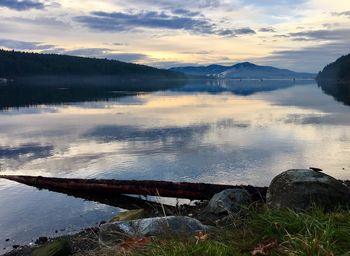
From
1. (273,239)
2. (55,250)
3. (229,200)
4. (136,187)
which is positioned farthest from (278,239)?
(136,187)

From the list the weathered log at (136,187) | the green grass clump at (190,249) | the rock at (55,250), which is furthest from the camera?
the weathered log at (136,187)

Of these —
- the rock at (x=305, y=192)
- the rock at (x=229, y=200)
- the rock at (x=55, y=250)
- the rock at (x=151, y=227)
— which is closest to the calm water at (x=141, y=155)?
the rock at (x=55, y=250)

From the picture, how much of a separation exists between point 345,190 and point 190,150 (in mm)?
18661

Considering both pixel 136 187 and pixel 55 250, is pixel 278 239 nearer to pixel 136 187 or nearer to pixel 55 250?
pixel 55 250

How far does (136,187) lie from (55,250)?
803cm

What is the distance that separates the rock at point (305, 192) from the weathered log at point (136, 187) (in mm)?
4565

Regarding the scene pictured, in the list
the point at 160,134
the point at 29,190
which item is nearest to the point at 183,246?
the point at 29,190

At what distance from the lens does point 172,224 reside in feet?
28.2

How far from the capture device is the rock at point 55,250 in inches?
455

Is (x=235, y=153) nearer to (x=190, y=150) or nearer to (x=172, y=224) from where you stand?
(x=190, y=150)

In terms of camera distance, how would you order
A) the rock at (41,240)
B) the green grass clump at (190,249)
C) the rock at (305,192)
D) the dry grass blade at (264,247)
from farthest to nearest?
1. the rock at (41,240)
2. the rock at (305,192)
3. the dry grass blade at (264,247)
4. the green grass clump at (190,249)

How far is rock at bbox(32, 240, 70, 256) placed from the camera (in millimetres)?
11555

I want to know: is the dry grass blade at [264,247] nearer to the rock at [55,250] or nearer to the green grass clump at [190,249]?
the green grass clump at [190,249]

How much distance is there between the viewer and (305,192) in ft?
36.1
